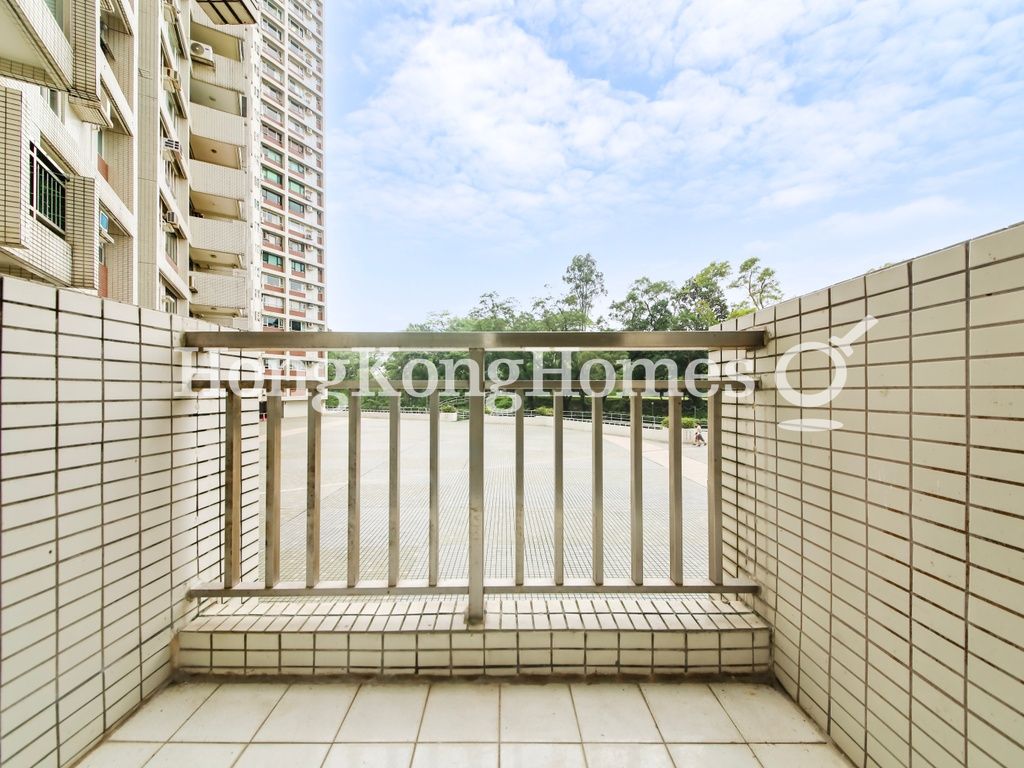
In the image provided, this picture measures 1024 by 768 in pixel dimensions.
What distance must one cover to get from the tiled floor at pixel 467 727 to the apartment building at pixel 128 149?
3.18 m

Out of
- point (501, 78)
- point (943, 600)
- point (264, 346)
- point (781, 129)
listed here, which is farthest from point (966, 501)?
point (781, 129)

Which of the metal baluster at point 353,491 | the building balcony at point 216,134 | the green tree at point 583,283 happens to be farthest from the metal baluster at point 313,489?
the green tree at point 583,283

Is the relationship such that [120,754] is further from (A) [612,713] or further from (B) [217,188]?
(B) [217,188]

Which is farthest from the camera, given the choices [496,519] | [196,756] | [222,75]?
[222,75]

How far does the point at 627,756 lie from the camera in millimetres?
1030

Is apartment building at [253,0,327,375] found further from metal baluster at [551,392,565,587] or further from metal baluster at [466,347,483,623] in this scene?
metal baluster at [551,392,565,587]

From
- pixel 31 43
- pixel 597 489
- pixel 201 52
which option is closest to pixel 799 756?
pixel 597 489

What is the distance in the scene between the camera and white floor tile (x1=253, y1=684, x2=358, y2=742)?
43.2 inches

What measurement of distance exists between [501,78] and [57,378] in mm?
18951

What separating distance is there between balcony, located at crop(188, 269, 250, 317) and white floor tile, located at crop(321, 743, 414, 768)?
561 inches

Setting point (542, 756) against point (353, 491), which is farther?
point (353, 491)

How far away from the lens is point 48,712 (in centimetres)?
95

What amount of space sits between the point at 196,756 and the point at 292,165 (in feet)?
110

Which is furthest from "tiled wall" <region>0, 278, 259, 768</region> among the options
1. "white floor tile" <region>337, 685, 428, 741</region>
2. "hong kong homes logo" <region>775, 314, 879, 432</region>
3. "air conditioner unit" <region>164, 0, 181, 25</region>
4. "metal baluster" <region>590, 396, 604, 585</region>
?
"air conditioner unit" <region>164, 0, 181, 25</region>
